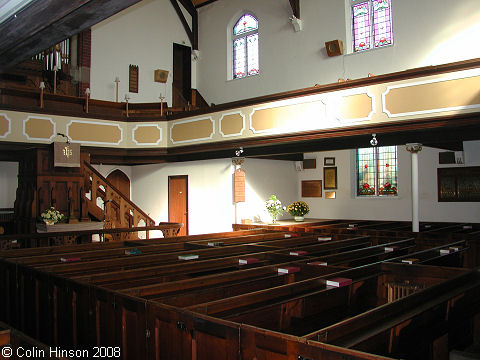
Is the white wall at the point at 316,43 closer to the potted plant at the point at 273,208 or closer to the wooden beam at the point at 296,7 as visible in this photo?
the wooden beam at the point at 296,7

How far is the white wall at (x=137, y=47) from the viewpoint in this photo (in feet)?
45.2

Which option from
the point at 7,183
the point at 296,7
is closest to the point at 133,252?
the point at 7,183

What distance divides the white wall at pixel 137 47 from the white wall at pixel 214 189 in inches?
106

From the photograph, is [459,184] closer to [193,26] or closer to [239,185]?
[239,185]

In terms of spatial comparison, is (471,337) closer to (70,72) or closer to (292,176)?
(292,176)

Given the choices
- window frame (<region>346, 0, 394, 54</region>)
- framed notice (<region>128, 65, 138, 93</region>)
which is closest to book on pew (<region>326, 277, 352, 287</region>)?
window frame (<region>346, 0, 394, 54</region>)

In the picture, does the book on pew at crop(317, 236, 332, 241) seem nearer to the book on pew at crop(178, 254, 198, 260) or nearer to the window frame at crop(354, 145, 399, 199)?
the book on pew at crop(178, 254, 198, 260)

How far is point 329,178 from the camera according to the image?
43.0 ft

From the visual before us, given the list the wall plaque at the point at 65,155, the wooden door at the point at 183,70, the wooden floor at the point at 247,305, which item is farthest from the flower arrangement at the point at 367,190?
the wall plaque at the point at 65,155

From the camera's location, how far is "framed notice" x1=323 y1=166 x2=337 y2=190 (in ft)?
42.7

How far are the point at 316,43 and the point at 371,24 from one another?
1.53 metres

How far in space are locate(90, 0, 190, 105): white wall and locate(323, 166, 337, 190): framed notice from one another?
559 cm

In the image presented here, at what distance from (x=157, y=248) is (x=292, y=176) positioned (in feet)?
25.9

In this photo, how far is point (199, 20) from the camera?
1602 cm
